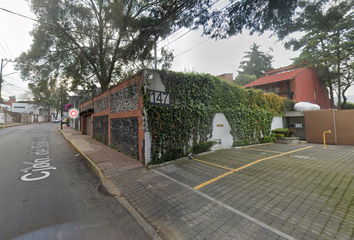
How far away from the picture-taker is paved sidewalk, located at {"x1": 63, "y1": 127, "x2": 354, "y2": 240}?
99.0 inches

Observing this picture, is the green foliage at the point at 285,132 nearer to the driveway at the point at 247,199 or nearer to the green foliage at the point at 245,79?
the driveway at the point at 247,199

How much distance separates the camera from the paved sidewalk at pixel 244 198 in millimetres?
2516

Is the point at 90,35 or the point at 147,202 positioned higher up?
the point at 90,35

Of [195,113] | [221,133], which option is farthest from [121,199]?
[221,133]

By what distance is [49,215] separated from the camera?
288 cm

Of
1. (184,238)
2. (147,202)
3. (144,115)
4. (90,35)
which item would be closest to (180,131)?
(144,115)

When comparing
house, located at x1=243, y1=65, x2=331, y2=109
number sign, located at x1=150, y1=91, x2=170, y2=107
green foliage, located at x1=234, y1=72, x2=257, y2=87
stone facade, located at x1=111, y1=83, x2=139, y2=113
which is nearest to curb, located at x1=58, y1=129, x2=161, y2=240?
stone facade, located at x1=111, y1=83, x2=139, y2=113

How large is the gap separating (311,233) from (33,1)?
17.7 m

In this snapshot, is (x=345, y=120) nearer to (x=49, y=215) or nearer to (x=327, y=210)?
(x=327, y=210)

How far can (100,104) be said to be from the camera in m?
11.5

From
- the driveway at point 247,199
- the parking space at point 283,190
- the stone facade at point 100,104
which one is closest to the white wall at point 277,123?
the parking space at point 283,190

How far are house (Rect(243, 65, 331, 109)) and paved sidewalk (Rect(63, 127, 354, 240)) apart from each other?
11.6 meters

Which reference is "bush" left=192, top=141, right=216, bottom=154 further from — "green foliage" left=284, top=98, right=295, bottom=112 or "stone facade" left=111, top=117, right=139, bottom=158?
"green foliage" left=284, top=98, right=295, bottom=112

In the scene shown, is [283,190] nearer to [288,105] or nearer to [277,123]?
[277,123]
